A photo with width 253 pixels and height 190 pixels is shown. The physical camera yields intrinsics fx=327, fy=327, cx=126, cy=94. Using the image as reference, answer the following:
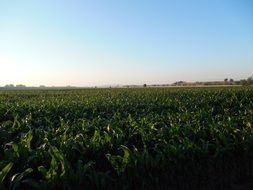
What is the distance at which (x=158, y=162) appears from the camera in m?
5.82

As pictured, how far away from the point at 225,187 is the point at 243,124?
3703 mm

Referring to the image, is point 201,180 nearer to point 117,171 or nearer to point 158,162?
point 158,162

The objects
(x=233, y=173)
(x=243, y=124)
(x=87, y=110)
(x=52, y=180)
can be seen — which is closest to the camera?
(x=52, y=180)

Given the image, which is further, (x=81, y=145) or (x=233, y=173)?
(x=233, y=173)

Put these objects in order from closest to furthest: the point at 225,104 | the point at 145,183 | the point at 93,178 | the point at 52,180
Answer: the point at 52,180
the point at 93,178
the point at 145,183
the point at 225,104

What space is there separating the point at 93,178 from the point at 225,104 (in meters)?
16.6

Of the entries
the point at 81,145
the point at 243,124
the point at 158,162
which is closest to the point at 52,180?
the point at 81,145

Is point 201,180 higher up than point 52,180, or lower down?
lower down

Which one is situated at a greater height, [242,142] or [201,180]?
[242,142]

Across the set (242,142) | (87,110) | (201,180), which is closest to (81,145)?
(201,180)

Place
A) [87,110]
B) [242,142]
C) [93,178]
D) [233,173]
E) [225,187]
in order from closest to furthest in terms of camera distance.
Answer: [93,178]
[225,187]
[233,173]
[242,142]
[87,110]

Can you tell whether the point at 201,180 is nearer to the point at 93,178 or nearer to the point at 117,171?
the point at 117,171

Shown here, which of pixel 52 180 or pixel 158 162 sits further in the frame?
pixel 158 162

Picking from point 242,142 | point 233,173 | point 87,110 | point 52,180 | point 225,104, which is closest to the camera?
point 52,180
